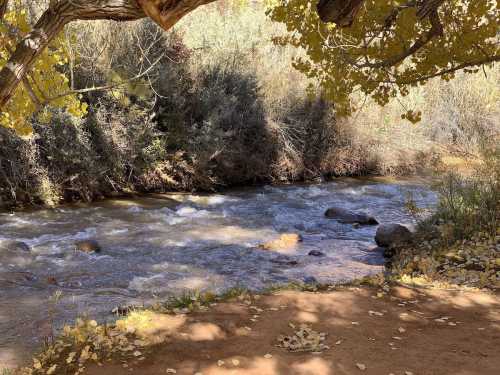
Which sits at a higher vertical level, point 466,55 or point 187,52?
point 187,52

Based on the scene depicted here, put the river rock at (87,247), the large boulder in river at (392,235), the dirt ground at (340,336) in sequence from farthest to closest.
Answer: the large boulder in river at (392,235) → the river rock at (87,247) → the dirt ground at (340,336)

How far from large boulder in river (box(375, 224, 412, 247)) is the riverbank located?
309 centimetres

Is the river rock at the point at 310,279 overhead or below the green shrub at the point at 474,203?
below

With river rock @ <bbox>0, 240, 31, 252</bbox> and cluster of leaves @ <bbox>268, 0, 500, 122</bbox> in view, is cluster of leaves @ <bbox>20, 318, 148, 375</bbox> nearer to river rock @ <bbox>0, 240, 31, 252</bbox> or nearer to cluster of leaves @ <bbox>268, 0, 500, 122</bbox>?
river rock @ <bbox>0, 240, 31, 252</bbox>

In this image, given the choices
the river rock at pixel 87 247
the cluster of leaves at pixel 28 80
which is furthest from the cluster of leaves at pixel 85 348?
the river rock at pixel 87 247

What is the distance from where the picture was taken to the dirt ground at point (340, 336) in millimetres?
3941

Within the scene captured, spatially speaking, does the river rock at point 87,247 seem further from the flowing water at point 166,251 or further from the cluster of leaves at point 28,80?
the cluster of leaves at point 28,80

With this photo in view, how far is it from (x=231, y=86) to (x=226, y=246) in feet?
20.6

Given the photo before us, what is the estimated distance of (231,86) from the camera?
13883 mm

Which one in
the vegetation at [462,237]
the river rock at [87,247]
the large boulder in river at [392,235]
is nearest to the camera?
the vegetation at [462,237]

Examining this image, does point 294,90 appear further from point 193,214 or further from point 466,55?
point 466,55

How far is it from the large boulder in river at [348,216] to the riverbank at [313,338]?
4960 mm

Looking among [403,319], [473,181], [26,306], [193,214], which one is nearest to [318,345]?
[403,319]

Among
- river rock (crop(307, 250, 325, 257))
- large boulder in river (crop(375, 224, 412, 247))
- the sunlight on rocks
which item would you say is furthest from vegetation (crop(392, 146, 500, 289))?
the sunlight on rocks
